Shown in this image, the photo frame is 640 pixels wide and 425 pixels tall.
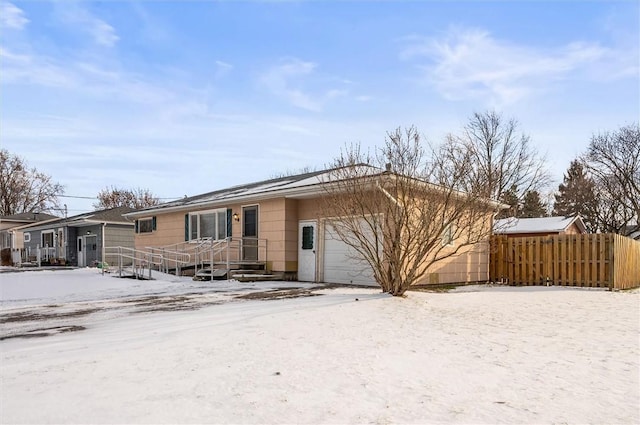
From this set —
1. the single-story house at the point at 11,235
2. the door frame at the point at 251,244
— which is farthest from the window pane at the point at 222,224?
the single-story house at the point at 11,235

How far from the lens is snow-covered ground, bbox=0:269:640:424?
3057mm

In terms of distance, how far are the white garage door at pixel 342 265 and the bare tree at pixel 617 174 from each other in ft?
87.1

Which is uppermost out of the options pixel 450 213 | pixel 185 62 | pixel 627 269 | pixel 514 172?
pixel 185 62

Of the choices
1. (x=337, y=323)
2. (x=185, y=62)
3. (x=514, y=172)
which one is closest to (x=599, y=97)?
(x=337, y=323)

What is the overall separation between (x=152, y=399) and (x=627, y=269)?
1419 cm

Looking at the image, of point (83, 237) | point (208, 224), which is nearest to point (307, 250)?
point (208, 224)

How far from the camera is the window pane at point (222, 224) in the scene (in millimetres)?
16047

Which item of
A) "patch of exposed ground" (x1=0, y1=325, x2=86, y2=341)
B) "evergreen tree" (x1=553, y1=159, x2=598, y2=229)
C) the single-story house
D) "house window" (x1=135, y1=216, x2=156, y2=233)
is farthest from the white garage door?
the single-story house

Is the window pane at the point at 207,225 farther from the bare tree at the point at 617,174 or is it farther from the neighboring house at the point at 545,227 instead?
the bare tree at the point at 617,174

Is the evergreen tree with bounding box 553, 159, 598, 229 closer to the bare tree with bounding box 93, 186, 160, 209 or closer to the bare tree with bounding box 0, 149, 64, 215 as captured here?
the bare tree with bounding box 93, 186, 160, 209

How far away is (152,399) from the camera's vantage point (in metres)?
3.25

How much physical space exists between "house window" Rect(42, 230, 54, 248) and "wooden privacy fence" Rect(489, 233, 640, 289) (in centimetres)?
2845

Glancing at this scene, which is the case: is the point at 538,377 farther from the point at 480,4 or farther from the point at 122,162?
the point at 122,162

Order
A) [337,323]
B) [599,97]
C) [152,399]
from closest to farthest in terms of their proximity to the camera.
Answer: [152,399], [337,323], [599,97]
